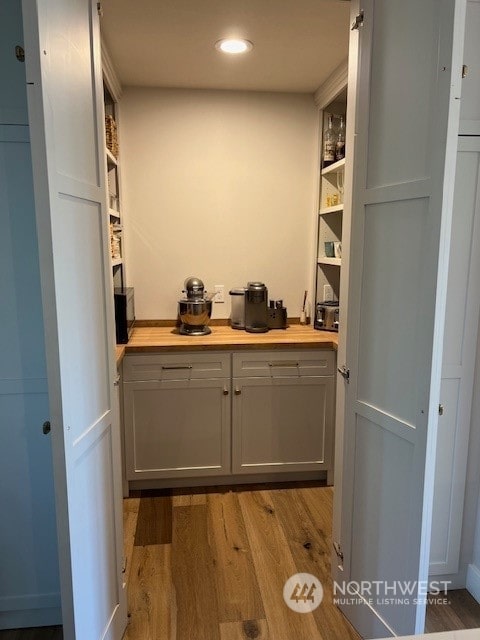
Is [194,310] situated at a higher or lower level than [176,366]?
higher

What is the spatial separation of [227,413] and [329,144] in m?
1.84

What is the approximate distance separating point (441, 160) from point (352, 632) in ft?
5.64

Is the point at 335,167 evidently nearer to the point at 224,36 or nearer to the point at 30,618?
the point at 224,36

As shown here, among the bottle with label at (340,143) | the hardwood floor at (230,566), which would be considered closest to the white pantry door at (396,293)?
the hardwood floor at (230,566)

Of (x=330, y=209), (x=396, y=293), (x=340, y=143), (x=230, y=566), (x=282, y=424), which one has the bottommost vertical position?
(x=230, y=566)

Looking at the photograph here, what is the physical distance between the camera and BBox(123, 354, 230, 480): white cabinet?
2.62m

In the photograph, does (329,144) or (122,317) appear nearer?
(122,317)

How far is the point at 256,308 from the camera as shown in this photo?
9.63ft

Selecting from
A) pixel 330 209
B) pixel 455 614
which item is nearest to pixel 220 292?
pixel 330 209

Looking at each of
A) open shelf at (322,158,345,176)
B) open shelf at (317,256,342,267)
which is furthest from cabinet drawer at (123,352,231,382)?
open shelf at (322,158,345,176)

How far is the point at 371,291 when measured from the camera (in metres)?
1.58

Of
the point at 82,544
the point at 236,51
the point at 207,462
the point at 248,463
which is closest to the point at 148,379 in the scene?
the point at 207,462

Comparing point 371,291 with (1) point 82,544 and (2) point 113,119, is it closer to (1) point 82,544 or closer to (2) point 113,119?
(1) point 82,544

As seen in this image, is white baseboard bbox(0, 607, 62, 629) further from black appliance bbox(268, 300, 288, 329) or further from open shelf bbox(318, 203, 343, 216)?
open shelf bbox(318, 203, 343, 216)
